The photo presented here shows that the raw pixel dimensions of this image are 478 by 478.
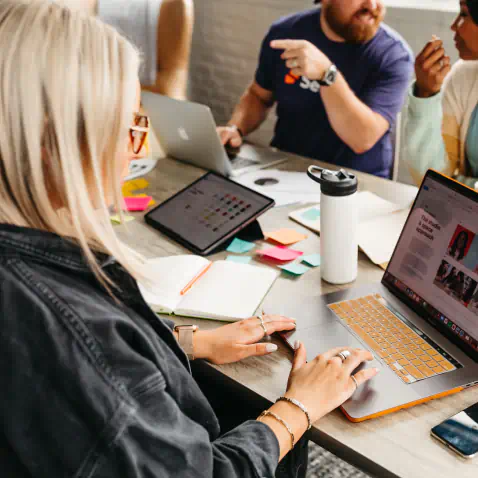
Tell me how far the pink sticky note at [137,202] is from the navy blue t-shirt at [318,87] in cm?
73

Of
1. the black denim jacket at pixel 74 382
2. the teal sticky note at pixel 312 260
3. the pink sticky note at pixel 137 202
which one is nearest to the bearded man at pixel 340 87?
the pink sticky note at pixel 137 202

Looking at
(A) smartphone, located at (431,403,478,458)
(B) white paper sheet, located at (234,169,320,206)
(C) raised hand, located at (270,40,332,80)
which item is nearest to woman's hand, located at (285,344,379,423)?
(A) smartphone, located at (431,403,478,458)

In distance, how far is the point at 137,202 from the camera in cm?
158

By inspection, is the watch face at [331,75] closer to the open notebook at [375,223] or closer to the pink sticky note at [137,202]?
the open notebook at [375,223]

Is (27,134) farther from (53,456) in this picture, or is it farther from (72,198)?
(53,456)

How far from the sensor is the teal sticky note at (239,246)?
4.31ft

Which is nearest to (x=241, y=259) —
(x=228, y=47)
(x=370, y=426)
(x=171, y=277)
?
(x=171, y=277)

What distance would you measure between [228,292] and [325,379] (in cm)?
33

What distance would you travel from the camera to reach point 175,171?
1.80 m

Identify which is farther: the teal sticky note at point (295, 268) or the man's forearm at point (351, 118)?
the man's forearm at point (351, 118)

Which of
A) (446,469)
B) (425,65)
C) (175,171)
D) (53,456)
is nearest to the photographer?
(53,456)

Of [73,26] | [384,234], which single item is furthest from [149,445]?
[384,234]

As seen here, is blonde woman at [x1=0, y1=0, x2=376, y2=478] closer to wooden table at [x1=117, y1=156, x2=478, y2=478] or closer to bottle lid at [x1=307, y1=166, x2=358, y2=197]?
wooden table at [x1=117, y1=156, x2=478, y2=478]

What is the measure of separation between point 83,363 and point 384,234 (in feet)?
2.82
